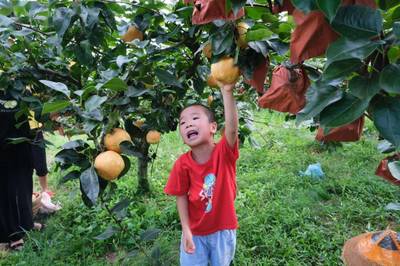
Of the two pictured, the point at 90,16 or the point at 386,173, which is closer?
the point at 386,173

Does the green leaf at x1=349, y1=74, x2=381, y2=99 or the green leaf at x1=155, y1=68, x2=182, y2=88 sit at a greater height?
the green leaf at x1=349, y1=74, x2=381, y2=99

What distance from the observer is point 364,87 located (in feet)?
1.93

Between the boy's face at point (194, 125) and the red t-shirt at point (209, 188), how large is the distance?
0.27 ft

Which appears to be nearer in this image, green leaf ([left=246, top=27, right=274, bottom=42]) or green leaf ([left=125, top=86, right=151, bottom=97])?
green leaf ([left=246, top=27, right=274, bottom=42])

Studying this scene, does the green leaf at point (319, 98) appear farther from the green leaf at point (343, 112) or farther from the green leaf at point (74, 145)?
Result: the green leaf at point (74, 145)

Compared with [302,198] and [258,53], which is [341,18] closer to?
[258,53]

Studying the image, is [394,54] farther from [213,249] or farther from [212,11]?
[213,249]

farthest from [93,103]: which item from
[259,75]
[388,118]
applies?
[388,118]

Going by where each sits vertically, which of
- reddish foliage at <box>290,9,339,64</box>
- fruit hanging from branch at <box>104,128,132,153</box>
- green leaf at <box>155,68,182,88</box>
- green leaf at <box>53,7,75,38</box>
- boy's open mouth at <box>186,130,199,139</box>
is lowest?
boy's open mouth at <box>186,130,199,139</box>

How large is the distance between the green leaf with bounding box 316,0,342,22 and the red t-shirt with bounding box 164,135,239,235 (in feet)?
3.78

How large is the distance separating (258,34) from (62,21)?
60 centimetres

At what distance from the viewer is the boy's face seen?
5.38ft

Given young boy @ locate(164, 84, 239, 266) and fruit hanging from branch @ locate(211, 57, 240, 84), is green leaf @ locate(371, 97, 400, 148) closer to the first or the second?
fruit hanging from branch @ locate(211, 57, 240, 84)

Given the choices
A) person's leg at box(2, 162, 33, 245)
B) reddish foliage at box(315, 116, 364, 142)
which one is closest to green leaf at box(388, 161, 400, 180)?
reddish foliage at box(315, 116, 364, 142)
